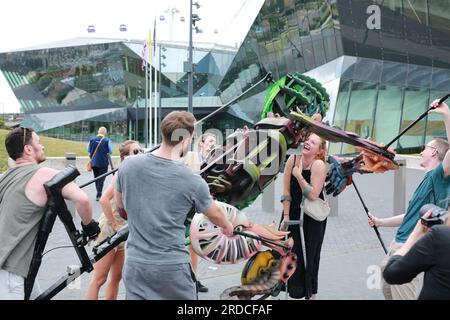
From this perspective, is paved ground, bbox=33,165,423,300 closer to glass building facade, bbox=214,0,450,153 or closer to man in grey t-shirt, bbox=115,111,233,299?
Answer: man in grey t-shirt, bbox=115,111,233,299

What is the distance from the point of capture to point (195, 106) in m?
52.1

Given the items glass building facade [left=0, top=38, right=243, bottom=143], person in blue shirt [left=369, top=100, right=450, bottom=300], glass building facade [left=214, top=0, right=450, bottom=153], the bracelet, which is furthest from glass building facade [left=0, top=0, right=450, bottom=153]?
glass building facade [left=0, top=38, right=243, bottom=143]

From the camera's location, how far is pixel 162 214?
2.98m

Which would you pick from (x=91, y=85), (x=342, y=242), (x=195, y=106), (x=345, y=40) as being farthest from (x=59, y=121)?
(x=342, y=242)

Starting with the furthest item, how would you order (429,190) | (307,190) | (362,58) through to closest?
(362,58) → (307,190) → (429,190)

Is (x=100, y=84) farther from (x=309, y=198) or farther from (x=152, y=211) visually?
(x=152, y=211)

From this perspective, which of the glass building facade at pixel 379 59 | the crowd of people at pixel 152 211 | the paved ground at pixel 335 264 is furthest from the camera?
the glass building facade at pixel 379 59

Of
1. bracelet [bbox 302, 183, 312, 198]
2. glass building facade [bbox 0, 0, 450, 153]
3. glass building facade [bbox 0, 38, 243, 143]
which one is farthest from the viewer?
glass building facade [bbox 0, 38, 243, 143]

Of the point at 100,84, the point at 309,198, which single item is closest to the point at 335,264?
the point at 309,198

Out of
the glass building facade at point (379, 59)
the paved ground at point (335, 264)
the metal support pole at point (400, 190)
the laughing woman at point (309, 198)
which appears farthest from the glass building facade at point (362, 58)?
the laughing woman at point (309, 198)

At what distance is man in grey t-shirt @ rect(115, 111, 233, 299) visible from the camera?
117 inches

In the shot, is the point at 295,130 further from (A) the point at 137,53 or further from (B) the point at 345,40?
(A) the point at 137,53

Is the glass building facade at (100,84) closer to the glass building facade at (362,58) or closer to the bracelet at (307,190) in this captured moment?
the glass building facade at (362,58)

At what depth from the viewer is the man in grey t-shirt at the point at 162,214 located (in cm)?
297
